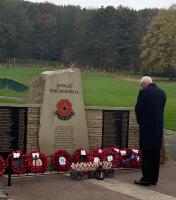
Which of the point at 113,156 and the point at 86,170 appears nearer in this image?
the point at 86,170

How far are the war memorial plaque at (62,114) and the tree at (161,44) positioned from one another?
58740mm

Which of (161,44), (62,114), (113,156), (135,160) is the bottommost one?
(135,160)

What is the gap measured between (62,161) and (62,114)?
3.64 feet

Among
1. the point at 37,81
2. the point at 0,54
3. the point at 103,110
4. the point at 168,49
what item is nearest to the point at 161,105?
the point at 103,110

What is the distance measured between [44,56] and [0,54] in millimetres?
9253

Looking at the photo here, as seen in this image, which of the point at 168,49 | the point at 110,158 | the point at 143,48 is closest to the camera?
the point at 110,158

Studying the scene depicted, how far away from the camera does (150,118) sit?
9.38m

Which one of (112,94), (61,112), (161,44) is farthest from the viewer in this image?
(161,44)

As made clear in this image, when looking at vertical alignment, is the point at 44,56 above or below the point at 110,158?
above

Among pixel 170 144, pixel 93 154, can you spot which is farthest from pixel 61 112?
pixel 170 144

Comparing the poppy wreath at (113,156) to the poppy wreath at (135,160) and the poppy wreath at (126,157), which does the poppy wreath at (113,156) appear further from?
the poppy wreath at (135,160)

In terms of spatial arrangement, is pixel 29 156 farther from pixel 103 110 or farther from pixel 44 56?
pixel 44 56

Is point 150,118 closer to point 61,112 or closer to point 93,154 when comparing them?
point 93,154

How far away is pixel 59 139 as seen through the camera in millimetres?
11242
